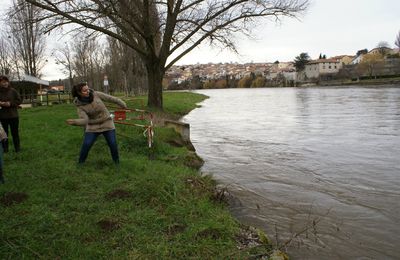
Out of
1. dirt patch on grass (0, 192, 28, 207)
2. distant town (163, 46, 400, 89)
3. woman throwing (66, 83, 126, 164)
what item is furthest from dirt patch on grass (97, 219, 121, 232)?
distant town (163, 46, 400, 89)

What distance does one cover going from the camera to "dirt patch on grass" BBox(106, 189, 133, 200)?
633 cm

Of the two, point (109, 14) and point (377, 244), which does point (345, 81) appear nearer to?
point (109, 14)

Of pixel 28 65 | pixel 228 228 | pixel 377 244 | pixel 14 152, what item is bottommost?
pixel 377 244

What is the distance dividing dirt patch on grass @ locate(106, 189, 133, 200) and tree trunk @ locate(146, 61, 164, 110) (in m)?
15.4

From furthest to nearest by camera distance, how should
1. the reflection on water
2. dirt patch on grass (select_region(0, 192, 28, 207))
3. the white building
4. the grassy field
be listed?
the white building → dirt patch on grass (select_region(0, 192, 28, 207)) → the reflection on water → the grassy field

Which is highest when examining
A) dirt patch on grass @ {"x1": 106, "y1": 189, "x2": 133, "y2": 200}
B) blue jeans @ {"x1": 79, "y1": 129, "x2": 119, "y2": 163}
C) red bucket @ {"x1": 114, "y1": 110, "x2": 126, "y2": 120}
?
red bucket @ {"x1": 114, "y1": 110, "x2": 126, "y2": 120}

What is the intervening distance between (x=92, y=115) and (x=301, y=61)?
14494 cm

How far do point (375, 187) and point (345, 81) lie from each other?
10556 cm

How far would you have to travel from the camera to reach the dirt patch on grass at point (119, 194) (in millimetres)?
6334

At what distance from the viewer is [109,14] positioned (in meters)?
17.8

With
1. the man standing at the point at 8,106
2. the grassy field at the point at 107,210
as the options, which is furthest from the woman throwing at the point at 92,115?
the man standing at the point at 8,106

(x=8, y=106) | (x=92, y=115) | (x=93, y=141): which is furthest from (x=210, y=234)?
(x=8, y=106)

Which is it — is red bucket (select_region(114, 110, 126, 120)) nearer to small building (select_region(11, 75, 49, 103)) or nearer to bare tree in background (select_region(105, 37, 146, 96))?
small building (select_region(11, 75, 49, 103))

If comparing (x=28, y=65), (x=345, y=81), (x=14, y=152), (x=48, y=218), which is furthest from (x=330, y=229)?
(x=345, y=81)
